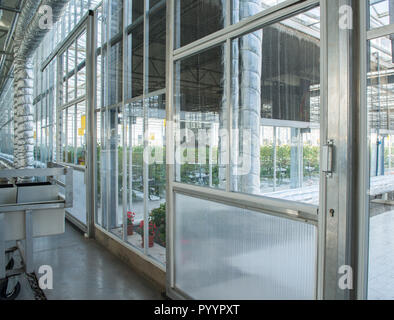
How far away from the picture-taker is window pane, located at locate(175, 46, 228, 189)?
7.20ft

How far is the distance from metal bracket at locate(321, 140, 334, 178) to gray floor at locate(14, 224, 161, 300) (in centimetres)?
200

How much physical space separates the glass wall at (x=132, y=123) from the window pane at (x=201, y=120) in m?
0.41

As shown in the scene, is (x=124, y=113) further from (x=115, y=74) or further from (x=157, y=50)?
(x=157, y=50)

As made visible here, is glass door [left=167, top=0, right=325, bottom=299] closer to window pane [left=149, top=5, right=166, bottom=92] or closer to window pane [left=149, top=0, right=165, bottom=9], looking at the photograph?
window pane [left=149, top=5, right=166, bottom=92]

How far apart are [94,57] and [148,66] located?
174 cm

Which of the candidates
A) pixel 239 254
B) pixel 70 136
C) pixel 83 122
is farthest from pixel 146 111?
pixel 70 136

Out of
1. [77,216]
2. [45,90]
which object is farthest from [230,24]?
[45,90]

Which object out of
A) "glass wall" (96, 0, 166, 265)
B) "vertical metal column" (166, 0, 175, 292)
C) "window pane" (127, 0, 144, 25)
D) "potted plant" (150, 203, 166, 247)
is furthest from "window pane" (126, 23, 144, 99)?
"potted plant" (150, 203, 166, 247)

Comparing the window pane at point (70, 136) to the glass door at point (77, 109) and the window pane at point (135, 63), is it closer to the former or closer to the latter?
the glass door at point (77, 109)

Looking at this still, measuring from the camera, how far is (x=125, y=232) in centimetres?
362

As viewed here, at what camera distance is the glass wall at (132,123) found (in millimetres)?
3072

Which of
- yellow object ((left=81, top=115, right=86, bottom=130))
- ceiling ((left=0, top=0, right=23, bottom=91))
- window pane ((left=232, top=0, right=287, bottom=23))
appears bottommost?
yellow object ((left=81, top=115, right=86, bottom=130))
